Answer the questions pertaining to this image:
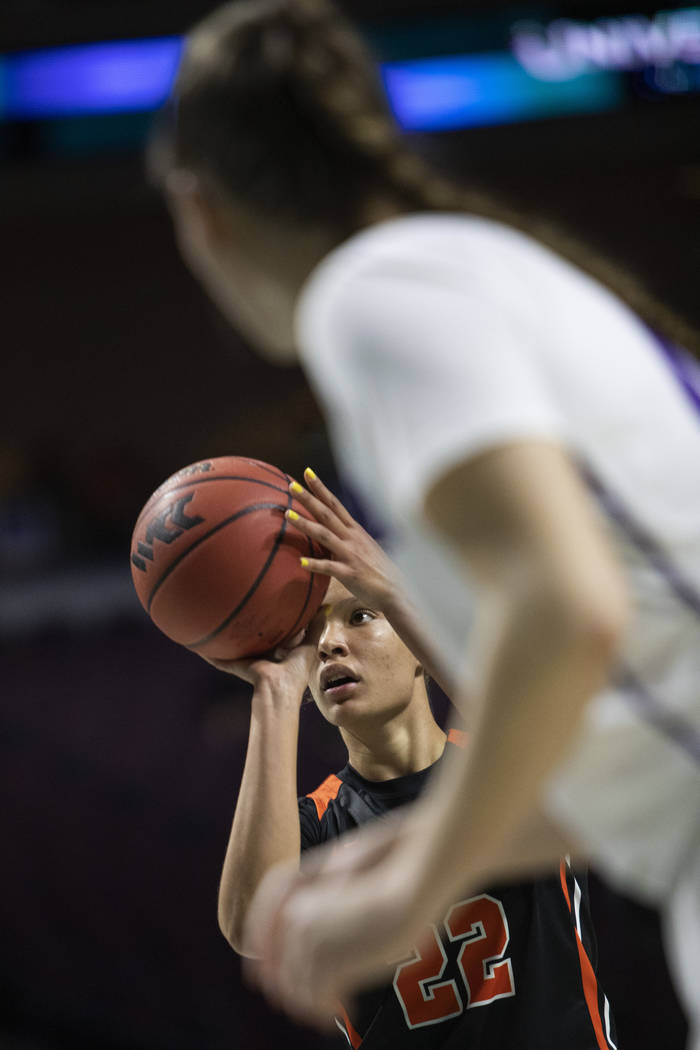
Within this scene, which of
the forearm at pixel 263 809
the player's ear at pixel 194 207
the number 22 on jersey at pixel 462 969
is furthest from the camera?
the number 22 on jersey at pixel 462 969

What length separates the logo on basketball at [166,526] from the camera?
6.37 ft

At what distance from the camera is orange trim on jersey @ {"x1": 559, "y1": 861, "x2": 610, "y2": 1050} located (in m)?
2.01

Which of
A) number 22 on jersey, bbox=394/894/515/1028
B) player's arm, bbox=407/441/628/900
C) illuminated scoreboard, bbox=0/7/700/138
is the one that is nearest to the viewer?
player's arm, bbox=407/441/628/900

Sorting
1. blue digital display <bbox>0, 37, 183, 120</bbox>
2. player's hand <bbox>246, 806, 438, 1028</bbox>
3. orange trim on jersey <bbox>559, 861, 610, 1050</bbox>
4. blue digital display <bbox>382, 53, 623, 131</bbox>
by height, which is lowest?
orange trim on jersey <bbox>559, 861, 610, 1050</bbox>

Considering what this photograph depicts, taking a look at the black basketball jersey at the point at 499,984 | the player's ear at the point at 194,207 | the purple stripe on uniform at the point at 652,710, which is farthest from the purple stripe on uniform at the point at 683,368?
the black basketball jersey at the point at 499,984

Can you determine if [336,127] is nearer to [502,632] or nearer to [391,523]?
[391,523]

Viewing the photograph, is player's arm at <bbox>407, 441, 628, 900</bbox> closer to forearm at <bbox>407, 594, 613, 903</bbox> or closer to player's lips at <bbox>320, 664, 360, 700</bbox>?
forearm at <bbox>407, 594, 613, 903</bbox>

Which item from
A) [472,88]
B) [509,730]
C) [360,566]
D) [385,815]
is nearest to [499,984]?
[385,815]

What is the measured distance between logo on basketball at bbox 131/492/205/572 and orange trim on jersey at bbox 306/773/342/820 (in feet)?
2.25

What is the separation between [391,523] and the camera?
37.7 inches

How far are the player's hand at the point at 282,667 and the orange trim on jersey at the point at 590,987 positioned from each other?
0.64m

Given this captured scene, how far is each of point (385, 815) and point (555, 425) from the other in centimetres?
160

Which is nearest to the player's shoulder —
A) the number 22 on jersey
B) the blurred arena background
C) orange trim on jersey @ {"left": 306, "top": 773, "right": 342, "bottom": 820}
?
the number 22 on jersey

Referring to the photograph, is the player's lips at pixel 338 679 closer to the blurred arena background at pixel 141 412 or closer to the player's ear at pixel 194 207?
the player's ear at pixel 194 207
